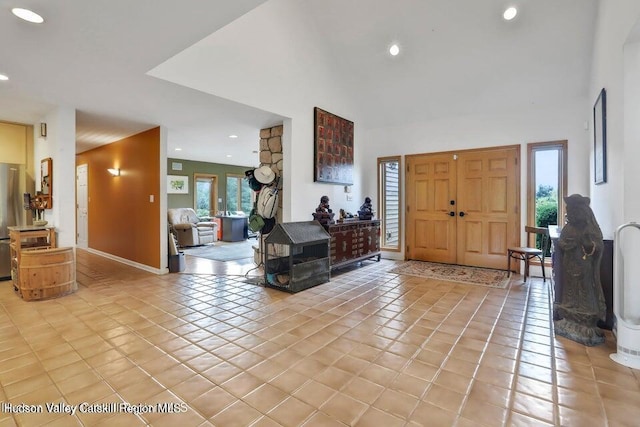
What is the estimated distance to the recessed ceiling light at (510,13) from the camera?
12.5 feet

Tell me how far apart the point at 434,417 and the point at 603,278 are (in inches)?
90.8

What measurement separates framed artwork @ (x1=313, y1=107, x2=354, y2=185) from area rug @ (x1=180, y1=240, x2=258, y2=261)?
8.32 ft

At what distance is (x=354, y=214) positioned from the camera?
20.5ft

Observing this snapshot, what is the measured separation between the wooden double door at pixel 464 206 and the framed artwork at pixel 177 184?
675 centimetres

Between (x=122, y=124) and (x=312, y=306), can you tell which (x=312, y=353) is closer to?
(x=312, y=306)

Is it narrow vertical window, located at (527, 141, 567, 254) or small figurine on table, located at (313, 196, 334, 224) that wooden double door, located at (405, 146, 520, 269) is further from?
small figurine on table, located at (313, 196, 334, 224)

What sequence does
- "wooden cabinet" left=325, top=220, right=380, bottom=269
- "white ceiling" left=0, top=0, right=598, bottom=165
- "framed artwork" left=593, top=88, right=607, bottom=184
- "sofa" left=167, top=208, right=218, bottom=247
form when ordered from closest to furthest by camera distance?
"white ceiling" left=0, top=0, right=598, bottom=165 < "framed artwork" left=593, top=88, right=607, bottom=184 < "wooden cabinet" left=325, top=220, right=380, bottom=269 < "sofa" left=167, top=208, right=218, bottom=247

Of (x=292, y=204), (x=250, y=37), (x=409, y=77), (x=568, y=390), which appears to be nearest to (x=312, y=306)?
(x=292, y=204)

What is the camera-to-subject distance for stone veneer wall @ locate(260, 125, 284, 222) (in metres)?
5.10

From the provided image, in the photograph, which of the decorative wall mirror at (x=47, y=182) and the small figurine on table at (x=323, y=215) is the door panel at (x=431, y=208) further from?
the decorative wall mirror at (x=47, y=182)

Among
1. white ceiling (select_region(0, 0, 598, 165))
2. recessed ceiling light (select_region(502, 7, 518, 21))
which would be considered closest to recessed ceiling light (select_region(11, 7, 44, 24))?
white ceiling (select_region(0, 0, 598, 165))

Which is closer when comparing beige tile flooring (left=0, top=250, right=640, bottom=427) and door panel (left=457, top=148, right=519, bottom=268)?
beige tile flooring (left=0, top=250, right=640, bottom=427)

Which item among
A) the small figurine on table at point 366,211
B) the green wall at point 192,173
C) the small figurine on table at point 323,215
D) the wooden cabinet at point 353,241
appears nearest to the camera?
the small figurine on table at point 323,215

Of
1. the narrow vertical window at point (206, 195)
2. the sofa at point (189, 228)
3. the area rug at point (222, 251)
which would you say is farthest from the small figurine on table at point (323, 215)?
the narrow vertical window at point (206, 195)
